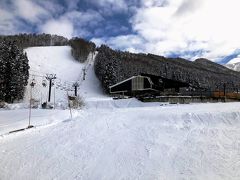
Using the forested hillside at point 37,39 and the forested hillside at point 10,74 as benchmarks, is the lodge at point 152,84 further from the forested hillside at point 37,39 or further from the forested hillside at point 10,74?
the forested hillside at point 37,39

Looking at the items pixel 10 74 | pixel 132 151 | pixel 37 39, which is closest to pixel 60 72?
pixel 10 74

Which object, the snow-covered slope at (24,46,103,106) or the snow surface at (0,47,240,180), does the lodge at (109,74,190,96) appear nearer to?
the snow-covered slope at (24,46,103,106)

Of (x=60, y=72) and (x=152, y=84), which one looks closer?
(x=152, y=84)

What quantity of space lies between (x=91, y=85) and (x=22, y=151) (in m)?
75.1

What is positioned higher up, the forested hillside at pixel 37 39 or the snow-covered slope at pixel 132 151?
the forested hillside at pixel 37 39

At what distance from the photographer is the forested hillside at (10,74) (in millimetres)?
55219

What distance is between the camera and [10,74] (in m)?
57.2

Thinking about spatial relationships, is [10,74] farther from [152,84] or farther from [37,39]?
[37,39]

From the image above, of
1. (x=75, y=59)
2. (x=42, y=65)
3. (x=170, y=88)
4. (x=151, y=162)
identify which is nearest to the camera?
(x=151, y=162)

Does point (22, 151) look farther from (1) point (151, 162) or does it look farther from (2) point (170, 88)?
(2) point (170, 88)

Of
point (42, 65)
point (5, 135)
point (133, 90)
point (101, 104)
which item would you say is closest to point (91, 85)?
point (42, 65)

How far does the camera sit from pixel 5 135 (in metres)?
14.6

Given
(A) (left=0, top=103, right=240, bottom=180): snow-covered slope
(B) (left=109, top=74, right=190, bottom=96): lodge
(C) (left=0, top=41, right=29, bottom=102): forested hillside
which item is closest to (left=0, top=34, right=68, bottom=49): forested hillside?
(C) (left=0, top=41, right=29, bottom=102): forested hillside

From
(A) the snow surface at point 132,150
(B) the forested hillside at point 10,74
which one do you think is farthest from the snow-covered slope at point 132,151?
(B) the forested hillside at point 10,74
